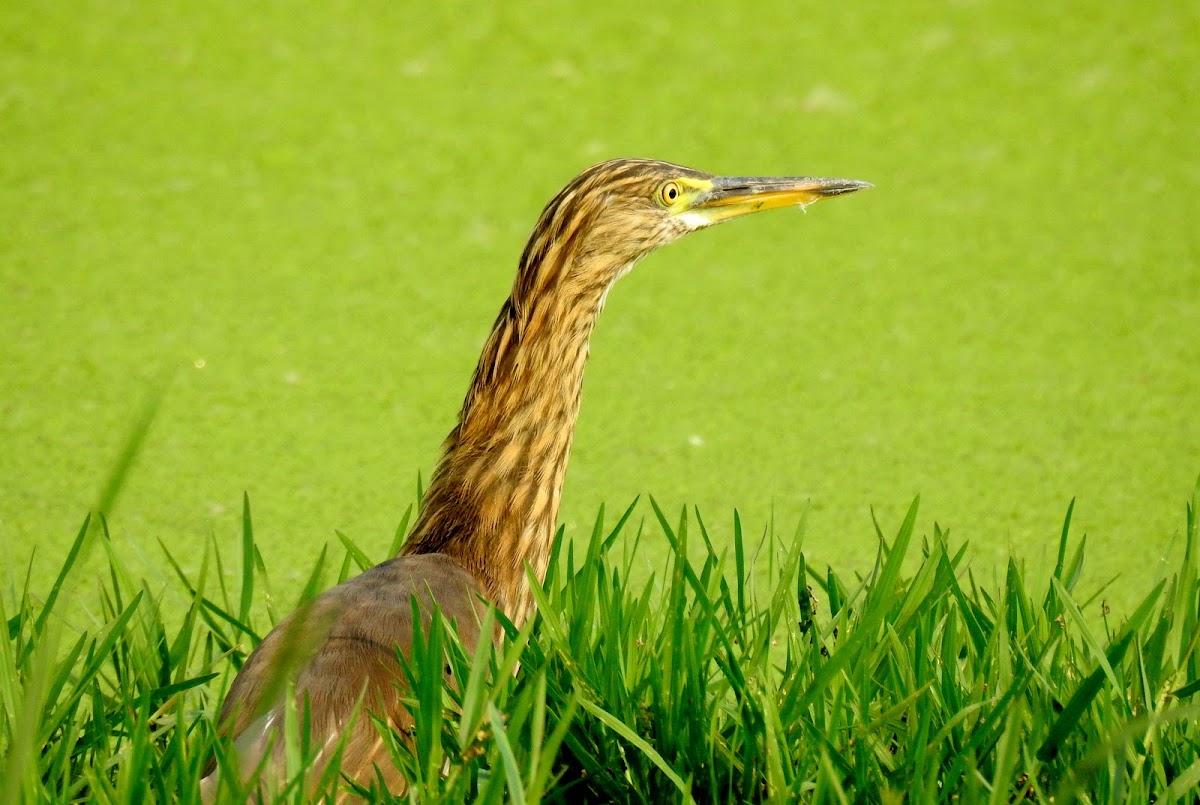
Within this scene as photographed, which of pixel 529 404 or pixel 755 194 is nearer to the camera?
pixel 529 404

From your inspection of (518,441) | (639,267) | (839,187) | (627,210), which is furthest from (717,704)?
(639,267)

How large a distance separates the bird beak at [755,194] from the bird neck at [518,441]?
216 millimetres

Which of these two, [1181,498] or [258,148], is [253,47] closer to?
[258,148]

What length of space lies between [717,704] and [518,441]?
1.36ft

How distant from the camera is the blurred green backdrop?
2.30 meters

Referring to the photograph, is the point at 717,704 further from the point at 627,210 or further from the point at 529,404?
the point at 627,210

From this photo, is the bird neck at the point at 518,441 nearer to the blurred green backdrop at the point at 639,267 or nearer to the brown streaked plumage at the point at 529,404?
the brown streaked plumage at the point at 529,404

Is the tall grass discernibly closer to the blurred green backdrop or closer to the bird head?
the bird head

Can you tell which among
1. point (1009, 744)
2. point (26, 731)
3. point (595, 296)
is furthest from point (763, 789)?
point (26, 731)

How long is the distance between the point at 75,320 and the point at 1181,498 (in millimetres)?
1772

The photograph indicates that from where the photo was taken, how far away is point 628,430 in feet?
7.98

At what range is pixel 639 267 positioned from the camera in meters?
2.88

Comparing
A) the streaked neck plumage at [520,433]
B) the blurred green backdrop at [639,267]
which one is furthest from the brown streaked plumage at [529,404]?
the blurred green backdrop at [639,267]

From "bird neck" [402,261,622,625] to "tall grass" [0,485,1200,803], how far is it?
8 centimetres
